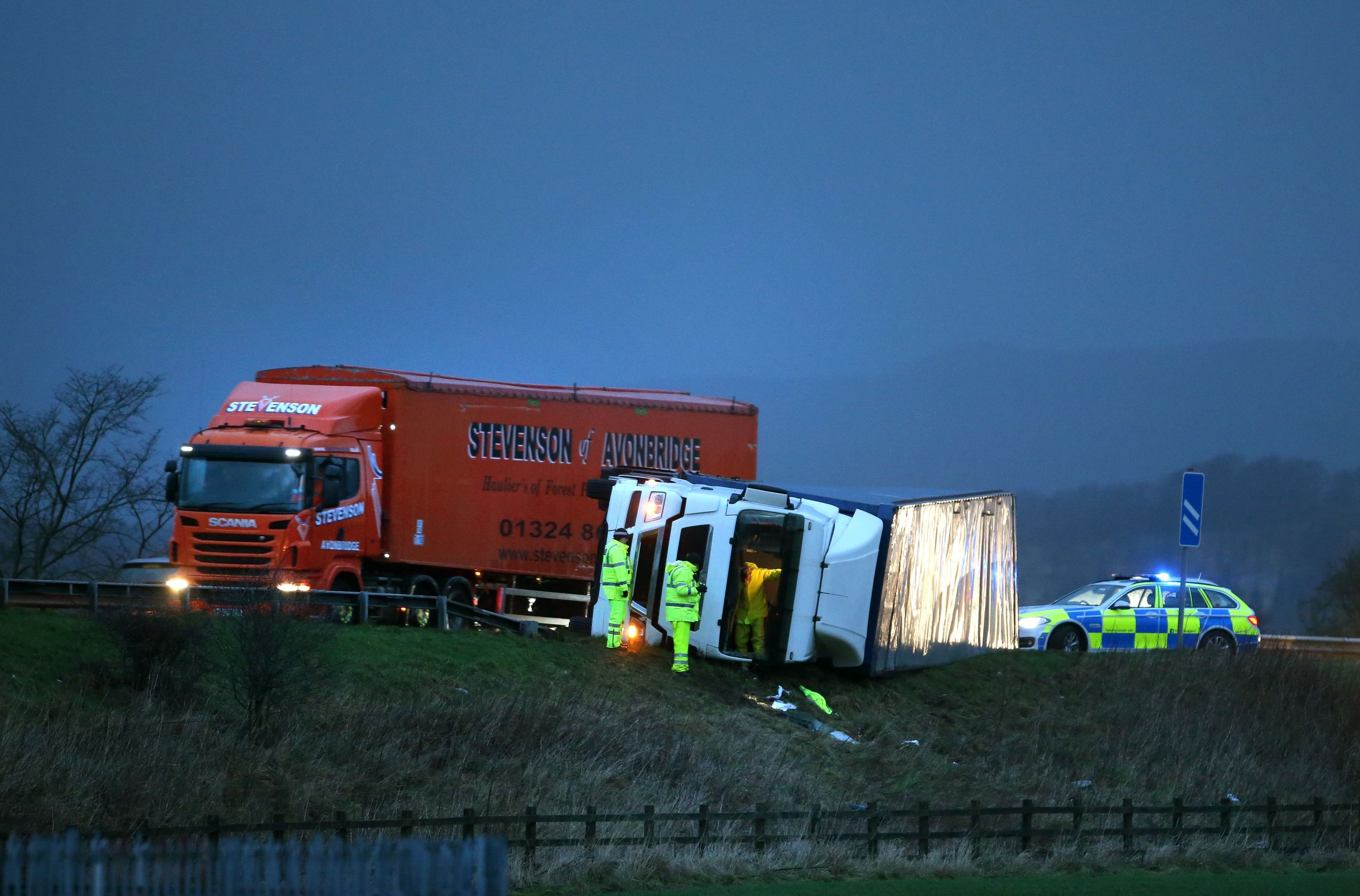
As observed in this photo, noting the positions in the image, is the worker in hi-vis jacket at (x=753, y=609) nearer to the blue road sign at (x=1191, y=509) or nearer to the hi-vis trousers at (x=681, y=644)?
the hi-vis trousers at (x=681, y=644)

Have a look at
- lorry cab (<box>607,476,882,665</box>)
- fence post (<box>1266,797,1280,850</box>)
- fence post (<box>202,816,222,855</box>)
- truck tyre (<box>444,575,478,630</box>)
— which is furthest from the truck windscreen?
fence post (<box>1266,797,1280,850</box>)

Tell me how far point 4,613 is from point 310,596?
3646 millimetres

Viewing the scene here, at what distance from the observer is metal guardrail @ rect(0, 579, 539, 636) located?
16.4 metres

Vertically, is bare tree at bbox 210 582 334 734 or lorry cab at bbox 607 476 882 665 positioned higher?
lorry cab at bbox 607 476 882 665

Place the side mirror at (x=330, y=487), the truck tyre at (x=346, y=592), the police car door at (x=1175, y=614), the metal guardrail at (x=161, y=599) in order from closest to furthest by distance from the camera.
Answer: the metal guardrail at (x=161, y=599)
the truck tyre at (x=346, y=592)
the side mirror at (x=330, y=487)
the police car door at (x=1175, y=614)

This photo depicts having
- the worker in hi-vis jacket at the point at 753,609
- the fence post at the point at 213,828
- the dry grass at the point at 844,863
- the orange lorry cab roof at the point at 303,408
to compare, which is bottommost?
the dry grass at the point at 844,863

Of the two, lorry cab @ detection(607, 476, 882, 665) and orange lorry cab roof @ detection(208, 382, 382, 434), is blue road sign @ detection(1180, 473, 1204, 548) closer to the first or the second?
lorry cab @ detection(607, 476, 882, 665)

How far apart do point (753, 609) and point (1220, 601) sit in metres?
10.3

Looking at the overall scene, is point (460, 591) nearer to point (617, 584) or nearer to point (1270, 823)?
point (617, 584)

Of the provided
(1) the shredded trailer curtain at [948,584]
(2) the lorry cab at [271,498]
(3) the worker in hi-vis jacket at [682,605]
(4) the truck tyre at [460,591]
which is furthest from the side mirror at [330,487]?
(1) the shredded trailer curtain at [948,584]

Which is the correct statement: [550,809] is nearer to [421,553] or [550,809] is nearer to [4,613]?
[4,613]

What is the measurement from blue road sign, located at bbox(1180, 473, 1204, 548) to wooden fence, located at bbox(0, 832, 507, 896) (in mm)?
14312

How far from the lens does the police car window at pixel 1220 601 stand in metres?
23.6

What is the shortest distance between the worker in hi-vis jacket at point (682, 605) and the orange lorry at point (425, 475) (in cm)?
235
